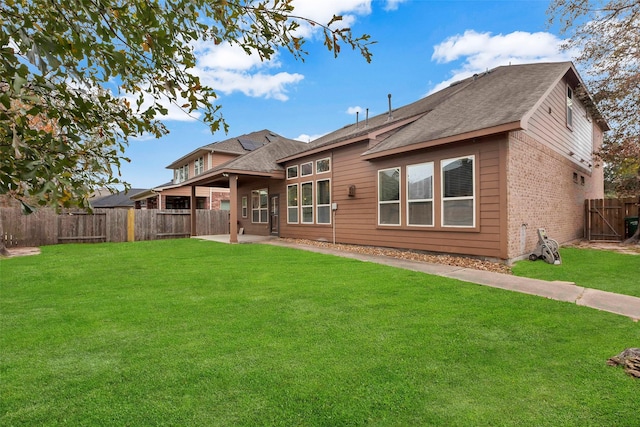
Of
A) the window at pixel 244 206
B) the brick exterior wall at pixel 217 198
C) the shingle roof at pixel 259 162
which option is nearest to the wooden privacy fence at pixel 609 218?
the shingle roof at pixel 259 162

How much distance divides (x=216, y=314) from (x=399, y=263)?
470 cm

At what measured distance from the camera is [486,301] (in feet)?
14.4

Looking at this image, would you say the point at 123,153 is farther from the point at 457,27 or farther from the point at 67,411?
the point at 457,27

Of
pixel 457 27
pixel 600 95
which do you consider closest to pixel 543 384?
pixel 457 27

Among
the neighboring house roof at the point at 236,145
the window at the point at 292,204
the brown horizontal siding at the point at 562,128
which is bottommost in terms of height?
the window at the point at 292,204

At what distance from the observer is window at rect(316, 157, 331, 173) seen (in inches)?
459

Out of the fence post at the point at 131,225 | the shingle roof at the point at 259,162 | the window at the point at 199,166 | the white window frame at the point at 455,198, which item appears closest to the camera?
the white window frame at the point at 455,198

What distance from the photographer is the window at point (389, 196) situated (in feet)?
30.2

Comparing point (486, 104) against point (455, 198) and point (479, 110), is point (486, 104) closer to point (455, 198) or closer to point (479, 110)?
point (479, 110)

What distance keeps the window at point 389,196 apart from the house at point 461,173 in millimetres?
31

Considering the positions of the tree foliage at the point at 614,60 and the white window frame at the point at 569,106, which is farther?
the white window frame at the point at 569,106

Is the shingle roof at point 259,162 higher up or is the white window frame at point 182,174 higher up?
the white window frame at point 182,174

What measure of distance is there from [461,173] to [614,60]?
7.82 metres

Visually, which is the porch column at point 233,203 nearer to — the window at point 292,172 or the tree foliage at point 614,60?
the window at point 292,172
